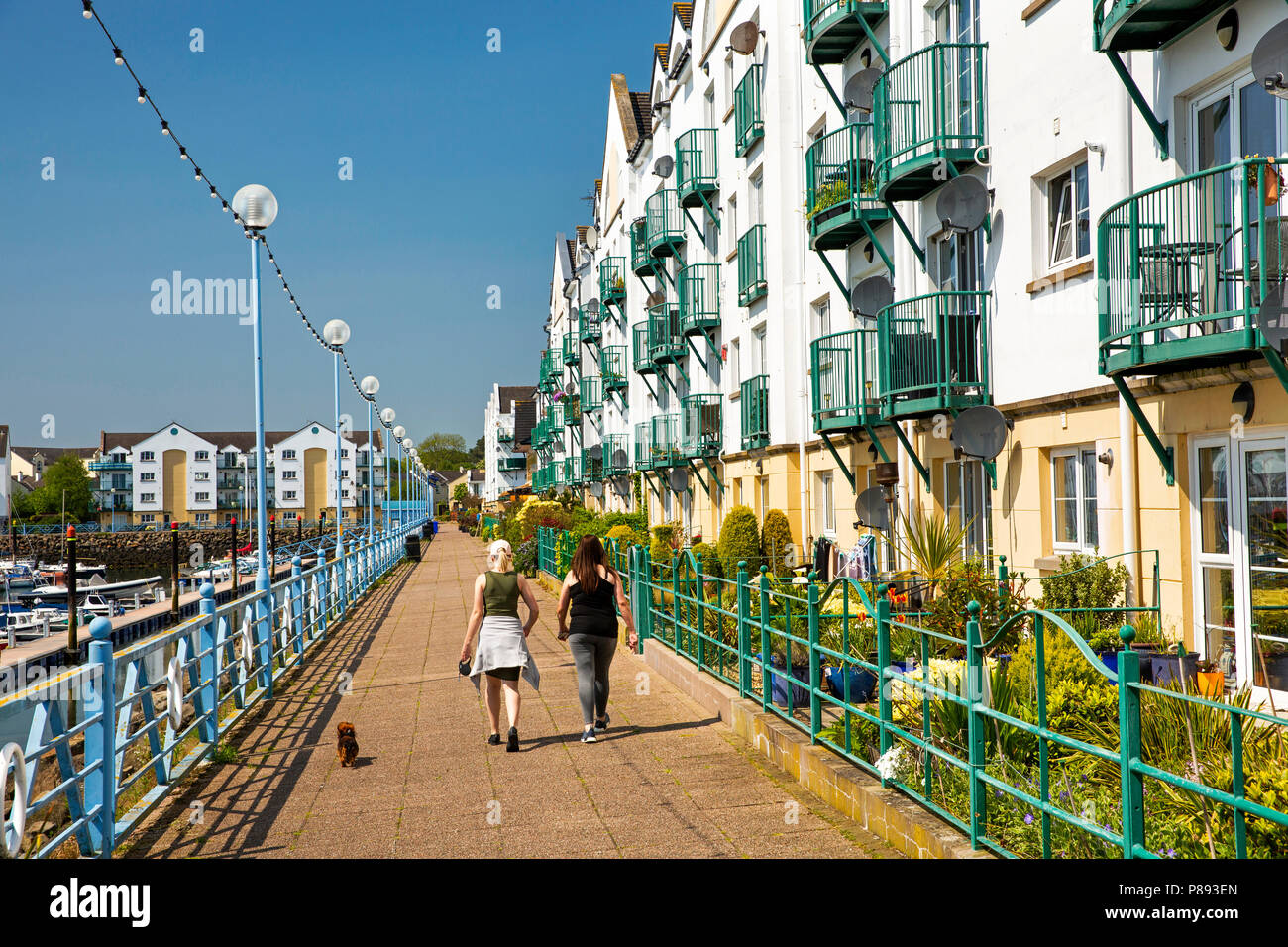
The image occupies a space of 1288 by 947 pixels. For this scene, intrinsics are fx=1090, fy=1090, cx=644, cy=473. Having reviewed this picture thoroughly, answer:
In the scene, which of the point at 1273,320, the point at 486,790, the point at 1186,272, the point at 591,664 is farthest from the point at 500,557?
the point at 1273,320

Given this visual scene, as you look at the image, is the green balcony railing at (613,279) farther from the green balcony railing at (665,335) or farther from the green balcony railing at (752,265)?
the green balcony railing at (752,265)

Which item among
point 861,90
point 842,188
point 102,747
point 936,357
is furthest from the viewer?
point 842,188

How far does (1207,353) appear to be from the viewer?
7738 mm

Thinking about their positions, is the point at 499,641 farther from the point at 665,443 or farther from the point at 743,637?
the point at 665,443

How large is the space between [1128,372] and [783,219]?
1187cm

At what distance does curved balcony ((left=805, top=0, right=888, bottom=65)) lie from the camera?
617 inches

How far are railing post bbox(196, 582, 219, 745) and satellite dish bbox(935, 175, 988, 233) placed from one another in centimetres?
899

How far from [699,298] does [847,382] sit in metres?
11.1

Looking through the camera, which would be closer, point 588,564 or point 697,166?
point 588,564

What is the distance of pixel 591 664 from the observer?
360 inches

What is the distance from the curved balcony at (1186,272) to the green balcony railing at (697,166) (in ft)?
57.8

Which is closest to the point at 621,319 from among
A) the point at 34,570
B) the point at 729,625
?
the point at 729,625

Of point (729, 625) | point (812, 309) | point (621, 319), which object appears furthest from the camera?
point (621, 319)
